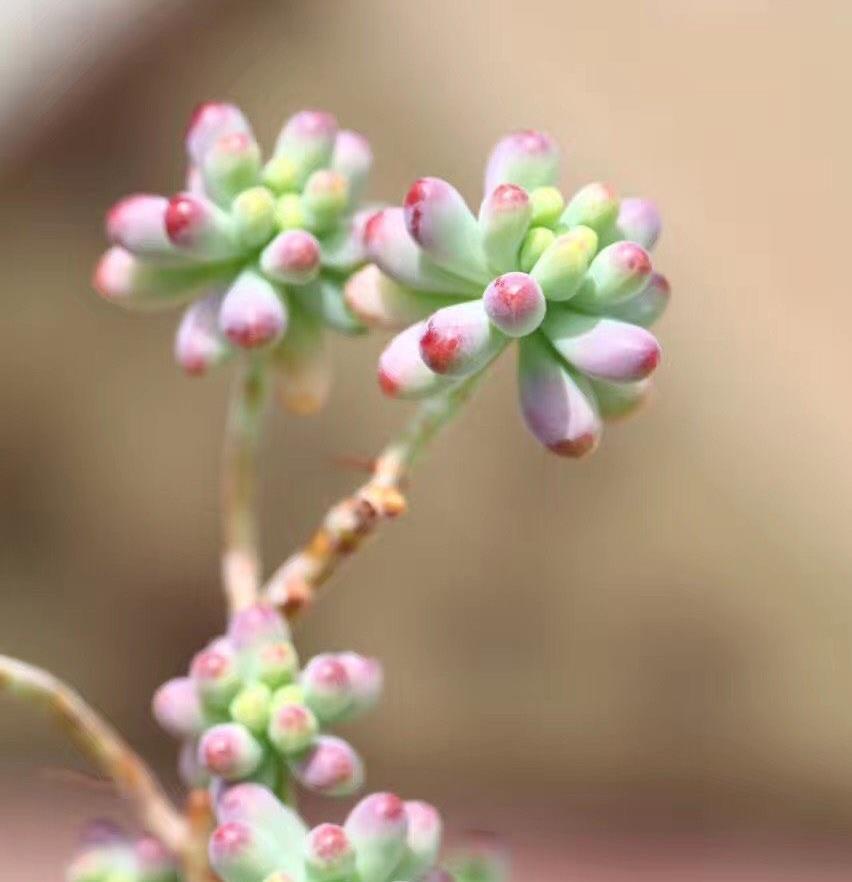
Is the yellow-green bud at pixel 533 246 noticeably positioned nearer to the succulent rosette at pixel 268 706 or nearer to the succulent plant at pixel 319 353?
the succulent plant at pixel 319 353

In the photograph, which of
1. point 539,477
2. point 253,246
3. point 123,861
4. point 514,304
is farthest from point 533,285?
point 539,477

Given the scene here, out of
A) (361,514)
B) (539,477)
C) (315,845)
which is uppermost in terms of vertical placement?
(539,477)

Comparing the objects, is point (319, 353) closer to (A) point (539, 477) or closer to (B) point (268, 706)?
(B) point (268, 706)

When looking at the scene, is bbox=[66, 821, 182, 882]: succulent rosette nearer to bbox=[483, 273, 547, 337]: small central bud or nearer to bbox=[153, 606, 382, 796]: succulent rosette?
bbox=[153, 606, 382, 796]: succulent rosette

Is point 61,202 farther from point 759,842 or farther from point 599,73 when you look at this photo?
point 759,842

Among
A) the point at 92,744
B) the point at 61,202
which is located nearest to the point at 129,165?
the point at 61,202

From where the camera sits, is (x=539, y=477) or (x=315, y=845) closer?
(x=315, y=845)

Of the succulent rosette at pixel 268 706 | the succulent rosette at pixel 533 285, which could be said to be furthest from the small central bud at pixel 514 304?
the succulent rosette at pixel 268 706
